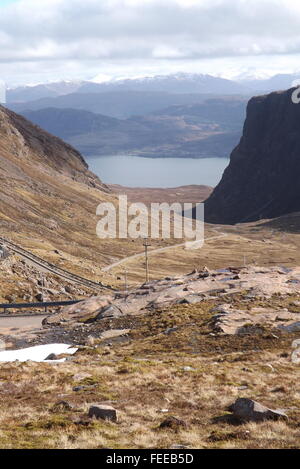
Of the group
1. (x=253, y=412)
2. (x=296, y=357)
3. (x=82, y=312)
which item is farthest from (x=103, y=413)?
(x=82, y=312)

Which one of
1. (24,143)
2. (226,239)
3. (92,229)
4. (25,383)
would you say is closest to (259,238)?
(226,239)

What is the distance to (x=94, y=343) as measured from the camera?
4156 centimetres

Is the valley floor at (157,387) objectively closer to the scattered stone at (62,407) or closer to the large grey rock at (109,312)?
the scattered stone at (62,407)

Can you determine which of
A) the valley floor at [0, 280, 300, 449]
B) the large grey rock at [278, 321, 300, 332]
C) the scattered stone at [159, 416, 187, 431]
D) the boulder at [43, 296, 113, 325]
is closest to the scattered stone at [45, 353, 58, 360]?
the valley floor at [0, 280, 300, 449]

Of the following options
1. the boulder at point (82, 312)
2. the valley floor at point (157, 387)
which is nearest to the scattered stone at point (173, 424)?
the valley floor at point (157, 387)

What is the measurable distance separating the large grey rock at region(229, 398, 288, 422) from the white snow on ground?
60.5 ft

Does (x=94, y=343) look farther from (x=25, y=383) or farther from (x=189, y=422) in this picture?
(x=189, y=422)

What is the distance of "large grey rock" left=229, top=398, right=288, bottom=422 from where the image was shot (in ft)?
70.8

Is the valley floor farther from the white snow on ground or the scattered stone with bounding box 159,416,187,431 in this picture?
the white snow on ground

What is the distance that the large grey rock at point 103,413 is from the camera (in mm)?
22281

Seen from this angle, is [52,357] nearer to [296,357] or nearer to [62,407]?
[62,407]

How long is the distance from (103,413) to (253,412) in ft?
18.9

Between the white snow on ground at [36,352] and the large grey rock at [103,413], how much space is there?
52.2 feet
